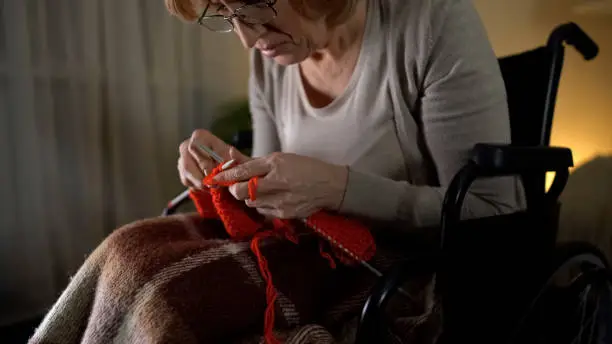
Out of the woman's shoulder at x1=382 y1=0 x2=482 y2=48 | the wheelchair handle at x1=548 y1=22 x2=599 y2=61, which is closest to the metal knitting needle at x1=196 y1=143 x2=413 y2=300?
the woman's shoulder at x1=382 y1=0 x2=482 y2=48

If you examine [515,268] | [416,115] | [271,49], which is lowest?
[515,268]

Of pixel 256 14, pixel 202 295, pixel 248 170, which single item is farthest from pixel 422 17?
pixel 202 295

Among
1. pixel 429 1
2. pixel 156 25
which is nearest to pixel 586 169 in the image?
pixel 429 1

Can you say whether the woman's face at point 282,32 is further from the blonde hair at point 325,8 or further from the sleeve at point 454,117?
the sleeve at point 454,117

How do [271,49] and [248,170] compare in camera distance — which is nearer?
[248,170]

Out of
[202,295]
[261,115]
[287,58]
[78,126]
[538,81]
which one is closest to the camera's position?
[202,295]

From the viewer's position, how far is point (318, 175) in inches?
26.0

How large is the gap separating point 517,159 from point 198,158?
20.0 inches

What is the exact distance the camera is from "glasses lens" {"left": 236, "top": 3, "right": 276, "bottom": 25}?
717 mm

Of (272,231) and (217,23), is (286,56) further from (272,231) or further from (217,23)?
(272,231)

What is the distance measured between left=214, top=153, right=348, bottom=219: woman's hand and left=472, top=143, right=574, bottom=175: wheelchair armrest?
0.64ft

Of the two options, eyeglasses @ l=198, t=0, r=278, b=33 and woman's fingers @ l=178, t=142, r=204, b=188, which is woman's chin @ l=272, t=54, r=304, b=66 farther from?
woman's fingers @ l=178, t=142, r=204, b=188

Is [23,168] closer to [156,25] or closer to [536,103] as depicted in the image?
[156,25]

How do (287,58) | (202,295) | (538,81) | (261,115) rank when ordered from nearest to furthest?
1. (202,295)
2. (287,58)
3. (538,81)
4. (261,115)
